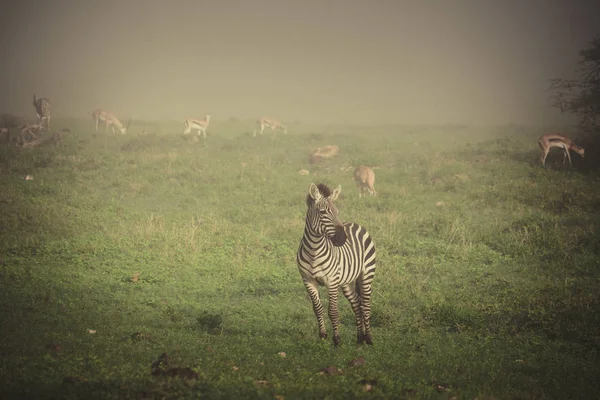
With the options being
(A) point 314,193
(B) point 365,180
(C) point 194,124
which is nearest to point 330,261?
(A) point 314,193

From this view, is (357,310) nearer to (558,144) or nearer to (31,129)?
(558,144)

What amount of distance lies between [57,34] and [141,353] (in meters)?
36.0

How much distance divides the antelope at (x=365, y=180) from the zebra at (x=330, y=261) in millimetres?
11489

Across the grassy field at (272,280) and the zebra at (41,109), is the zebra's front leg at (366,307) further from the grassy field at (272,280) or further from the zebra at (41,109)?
the zebra at (41,109)

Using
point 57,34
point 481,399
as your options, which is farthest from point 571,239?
point 57,34

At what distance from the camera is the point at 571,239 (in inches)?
546

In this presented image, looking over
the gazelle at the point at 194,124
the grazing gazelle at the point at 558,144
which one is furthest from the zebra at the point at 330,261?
the gazelle at the point at 194,124

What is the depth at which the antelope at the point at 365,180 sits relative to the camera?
20.3 meters

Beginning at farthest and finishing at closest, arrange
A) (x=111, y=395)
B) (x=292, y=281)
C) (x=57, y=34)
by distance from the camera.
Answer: (x=57, y=34) → (x=292, y=281) → (x=111, y=395)

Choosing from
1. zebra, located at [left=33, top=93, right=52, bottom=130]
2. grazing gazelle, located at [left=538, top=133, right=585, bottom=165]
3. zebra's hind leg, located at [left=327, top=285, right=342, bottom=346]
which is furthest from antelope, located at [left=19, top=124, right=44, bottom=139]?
grazing gazelle, located at [left=538, top=133, right=585, bottom=165]

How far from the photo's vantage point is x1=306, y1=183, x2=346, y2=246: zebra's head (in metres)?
7.59

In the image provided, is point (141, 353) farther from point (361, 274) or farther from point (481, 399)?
point (481, 399)

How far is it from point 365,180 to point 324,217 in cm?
1292

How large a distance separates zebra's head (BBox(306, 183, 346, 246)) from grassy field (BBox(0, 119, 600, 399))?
1778mm
